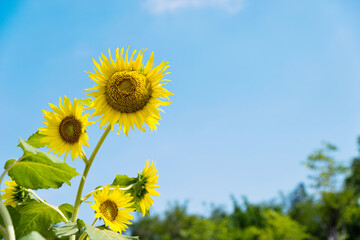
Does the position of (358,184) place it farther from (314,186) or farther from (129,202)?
(129,202)

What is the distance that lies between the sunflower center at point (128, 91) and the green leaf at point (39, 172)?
310 millimetres

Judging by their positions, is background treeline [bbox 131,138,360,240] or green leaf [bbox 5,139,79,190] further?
background treeline [bbox 131,138,360,240]

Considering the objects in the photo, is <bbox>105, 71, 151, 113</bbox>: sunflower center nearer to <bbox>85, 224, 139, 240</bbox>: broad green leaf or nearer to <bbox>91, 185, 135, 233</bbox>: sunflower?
<bbox>91, 185, 135, 233</bbox>: sunflower

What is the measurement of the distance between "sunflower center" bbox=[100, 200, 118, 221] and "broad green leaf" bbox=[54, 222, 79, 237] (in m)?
0.17

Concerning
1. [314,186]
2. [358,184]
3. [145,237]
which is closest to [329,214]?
[314,186]

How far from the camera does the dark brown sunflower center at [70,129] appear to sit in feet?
4.32

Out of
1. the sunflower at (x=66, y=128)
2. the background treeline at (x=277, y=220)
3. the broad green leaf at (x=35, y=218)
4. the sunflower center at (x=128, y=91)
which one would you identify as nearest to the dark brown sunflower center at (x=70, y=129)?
the sunflower at (x=66, y=128)

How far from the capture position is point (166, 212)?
18.6 meters

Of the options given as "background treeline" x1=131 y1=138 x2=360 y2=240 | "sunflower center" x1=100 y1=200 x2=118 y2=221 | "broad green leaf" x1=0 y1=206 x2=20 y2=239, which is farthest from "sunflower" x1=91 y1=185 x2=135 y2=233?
"background treeline" x1=131 y1=138 x2=360 y2=240

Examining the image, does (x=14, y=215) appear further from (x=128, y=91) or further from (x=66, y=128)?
(x=128, y=91)

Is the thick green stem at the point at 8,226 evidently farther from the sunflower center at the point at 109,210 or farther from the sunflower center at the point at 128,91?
the sunflower center at the point at 128,91

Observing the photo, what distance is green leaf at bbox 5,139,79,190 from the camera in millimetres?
1106

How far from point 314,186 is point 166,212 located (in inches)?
260

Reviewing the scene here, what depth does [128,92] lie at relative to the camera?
51.9 inches
